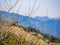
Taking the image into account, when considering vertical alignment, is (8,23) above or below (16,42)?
above

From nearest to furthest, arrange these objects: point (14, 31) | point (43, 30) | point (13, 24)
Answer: point (43, 30) < point (13, 24) < point (14, 31)

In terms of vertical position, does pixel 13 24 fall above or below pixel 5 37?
above

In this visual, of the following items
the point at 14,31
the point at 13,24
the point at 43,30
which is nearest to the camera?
the point at 43,30

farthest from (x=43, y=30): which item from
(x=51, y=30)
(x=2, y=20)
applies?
(x=2, y=20)

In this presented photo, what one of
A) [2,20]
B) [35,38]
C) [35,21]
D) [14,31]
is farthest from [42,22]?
[14,31]

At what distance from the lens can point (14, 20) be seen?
11.4 feet

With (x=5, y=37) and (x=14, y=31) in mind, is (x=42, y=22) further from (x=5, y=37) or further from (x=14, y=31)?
(x=14, y=31)

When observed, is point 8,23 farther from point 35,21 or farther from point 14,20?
point 35,21

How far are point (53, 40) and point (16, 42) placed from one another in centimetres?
65

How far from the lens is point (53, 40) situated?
12.3ft

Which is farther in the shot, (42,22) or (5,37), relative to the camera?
A: (5,37)

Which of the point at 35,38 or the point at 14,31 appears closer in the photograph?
the point at 35,38

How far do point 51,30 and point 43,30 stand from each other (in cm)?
14

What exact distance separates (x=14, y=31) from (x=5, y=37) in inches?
23.4
